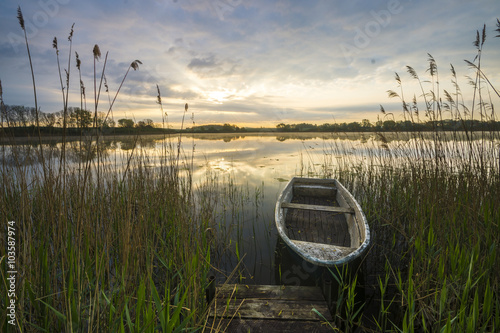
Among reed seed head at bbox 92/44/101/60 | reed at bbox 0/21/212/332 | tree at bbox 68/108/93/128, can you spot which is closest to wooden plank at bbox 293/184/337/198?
reed at bbox 0/21/212/332

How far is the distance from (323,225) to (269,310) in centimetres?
247

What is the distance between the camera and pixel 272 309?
7.96 ft

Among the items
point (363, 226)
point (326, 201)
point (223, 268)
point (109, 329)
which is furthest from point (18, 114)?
point (326, 201)

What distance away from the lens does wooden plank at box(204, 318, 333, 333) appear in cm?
217

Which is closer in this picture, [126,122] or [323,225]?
[323,225]

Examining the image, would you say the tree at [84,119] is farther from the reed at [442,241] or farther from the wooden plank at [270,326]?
the reed at [442,241]

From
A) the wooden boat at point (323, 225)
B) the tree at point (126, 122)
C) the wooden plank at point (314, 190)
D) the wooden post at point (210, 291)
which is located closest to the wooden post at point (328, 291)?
the wooden boat at point (323, 225)

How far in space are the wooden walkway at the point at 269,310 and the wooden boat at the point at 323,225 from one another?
44cm

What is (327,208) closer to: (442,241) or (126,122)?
(442,241)

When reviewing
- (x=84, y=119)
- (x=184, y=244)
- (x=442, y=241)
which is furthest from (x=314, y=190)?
(x=84, y=119)

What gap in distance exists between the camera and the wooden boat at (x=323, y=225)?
290 centimetres

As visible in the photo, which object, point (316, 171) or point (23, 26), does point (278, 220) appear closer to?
point (23, 26)

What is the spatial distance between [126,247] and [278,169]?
32.7 ft

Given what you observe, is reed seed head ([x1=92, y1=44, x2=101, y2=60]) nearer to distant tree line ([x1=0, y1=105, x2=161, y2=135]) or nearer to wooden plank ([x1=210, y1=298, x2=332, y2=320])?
distant tree line ([x1=0, y1=105, x2=161, y2=135])
